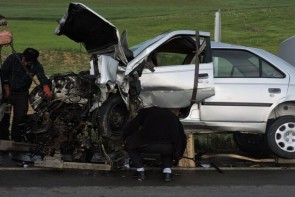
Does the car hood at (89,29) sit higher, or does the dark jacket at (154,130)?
the car hood at (89,29)

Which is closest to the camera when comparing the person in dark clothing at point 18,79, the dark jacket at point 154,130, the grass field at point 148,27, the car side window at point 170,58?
the dark jacket at point 154,130

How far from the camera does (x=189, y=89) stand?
7.88m

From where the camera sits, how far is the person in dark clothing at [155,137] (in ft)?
22.5

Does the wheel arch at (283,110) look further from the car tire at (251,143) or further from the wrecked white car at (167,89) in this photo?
the car tire at (251,143)

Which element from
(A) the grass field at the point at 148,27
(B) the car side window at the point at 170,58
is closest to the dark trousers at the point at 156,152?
(B) the car side window at the point at 170,58

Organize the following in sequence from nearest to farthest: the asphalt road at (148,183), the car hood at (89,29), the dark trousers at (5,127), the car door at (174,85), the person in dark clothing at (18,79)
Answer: the asphalt road at (148,183) < the car hood at (89,29) < the car door at (174,85) < the person in dark clothing at (18,79) < the dark trousers at (5,127)

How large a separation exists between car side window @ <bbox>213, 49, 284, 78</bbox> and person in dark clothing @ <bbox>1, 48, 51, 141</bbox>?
2662 millimetres

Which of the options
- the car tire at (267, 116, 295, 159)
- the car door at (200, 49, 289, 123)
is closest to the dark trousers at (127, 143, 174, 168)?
the car door at (200, 49, 289, 123)

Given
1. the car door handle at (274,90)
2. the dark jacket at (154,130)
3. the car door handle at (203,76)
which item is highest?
the car door handle at (203,76)

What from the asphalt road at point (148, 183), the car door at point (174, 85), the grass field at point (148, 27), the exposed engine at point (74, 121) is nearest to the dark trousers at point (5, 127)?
the exposed engine at point (74, 121)

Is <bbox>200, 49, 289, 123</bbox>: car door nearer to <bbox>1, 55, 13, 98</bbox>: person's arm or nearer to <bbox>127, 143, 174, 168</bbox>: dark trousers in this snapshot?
<bbox>127, 143, 174, 168</bbox>: dark trousers

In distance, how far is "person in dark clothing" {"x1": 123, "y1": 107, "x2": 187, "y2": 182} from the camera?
6844 mm

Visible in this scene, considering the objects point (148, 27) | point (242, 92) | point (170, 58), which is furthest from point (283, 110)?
point (148, 27)

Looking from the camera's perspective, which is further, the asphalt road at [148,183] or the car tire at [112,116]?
the car tire at [112,116]
